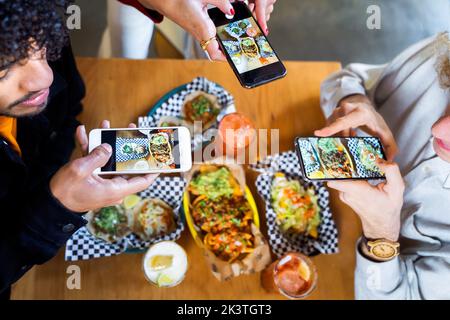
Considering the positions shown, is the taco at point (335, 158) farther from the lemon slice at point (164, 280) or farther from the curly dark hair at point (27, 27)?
the curly dark hair at point (27, 27)

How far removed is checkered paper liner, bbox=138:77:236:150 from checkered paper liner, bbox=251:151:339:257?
0.19 m

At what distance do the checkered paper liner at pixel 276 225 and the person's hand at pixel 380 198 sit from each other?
0.18 meters

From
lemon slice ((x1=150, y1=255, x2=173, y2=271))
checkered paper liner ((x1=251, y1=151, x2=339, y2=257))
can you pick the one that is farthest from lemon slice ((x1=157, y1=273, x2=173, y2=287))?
checkered paper liner ((x1=251, y1=151, x2=339, y2=257))

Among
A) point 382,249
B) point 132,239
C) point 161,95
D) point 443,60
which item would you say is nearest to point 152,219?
point 132,239

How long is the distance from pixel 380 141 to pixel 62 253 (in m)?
0.99

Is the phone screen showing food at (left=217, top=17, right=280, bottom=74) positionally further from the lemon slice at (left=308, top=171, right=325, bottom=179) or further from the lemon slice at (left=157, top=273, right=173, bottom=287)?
the lemon slice at (left=157, top=273, right=173, bottom=287)

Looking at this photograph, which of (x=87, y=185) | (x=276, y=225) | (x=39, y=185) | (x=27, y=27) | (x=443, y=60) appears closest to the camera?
(x=27, y=27)

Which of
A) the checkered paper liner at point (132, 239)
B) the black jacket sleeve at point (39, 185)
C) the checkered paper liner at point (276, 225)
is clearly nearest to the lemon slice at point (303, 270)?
the checkered paper liner at point (276, 225)

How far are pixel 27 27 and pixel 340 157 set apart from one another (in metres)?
0.84

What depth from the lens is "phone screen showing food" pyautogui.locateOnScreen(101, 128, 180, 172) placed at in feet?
3.51

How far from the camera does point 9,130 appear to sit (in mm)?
1071

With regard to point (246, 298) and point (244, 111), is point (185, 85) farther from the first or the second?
point (246, 298)

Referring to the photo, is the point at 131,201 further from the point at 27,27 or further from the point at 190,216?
the point at 27,27
